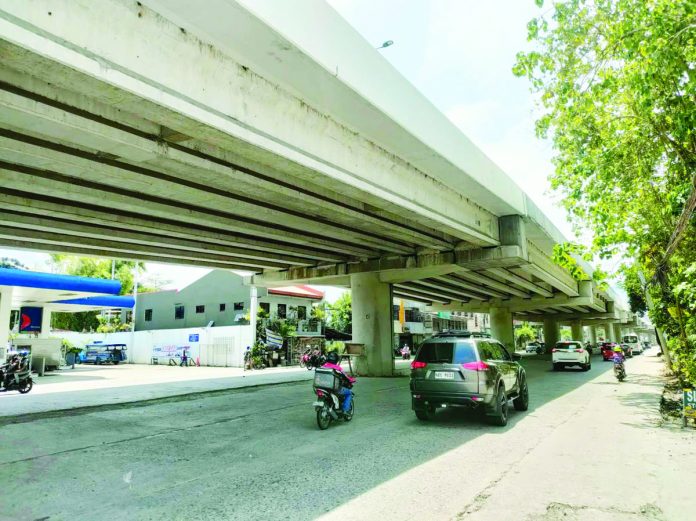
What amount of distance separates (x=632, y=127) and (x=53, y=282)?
77.0 feet

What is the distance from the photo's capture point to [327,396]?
953 centimetres

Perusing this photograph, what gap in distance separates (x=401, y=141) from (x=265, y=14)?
4621mm

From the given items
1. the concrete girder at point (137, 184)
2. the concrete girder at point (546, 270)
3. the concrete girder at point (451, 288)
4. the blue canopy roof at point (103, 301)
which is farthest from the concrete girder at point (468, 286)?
the blue canopy roof at point (103, 301)

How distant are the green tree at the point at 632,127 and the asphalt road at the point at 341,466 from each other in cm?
373

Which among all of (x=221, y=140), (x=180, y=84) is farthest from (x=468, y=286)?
(x=180, y=84)

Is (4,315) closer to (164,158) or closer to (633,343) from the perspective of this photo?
(164,158)

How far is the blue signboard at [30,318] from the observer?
93.8ft

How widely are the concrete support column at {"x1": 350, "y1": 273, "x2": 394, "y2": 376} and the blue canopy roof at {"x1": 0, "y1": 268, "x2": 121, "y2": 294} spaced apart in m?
12.8

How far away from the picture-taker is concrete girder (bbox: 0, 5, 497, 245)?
549cm

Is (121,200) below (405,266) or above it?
above

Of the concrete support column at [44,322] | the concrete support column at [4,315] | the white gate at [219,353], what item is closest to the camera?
the concrete support column at [4,315]

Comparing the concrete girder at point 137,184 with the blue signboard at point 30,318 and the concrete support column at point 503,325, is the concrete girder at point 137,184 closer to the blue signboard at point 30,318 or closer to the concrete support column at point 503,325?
the blue signboard at point 30,318

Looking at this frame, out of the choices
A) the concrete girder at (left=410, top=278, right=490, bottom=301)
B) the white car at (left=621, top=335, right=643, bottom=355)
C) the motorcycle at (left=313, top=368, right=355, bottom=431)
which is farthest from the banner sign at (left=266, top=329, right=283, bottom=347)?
the white car at (left=621, top=335, right=643, bottom=355)

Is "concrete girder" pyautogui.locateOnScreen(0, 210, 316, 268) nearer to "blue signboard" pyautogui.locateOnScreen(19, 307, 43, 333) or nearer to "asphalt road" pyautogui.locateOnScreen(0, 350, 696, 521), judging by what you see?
"asphalt road" pyautogui.locateOnScreen(0, 350, 696, 521)
